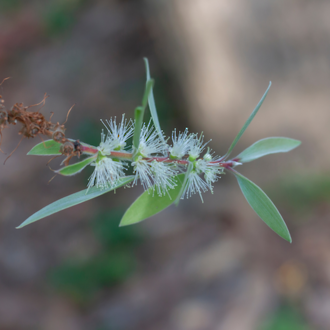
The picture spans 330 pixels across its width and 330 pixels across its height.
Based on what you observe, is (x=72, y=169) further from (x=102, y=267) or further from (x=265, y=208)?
(x=102, y=267)

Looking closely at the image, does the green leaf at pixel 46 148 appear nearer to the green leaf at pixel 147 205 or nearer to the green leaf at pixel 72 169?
the green leaf at pixel 72 169

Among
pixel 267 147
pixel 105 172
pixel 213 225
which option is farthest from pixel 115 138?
pixel 213 225

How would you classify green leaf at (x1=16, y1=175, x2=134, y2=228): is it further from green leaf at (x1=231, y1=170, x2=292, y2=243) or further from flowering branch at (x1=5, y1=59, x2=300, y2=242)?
green leaf at (x1=231, y1=170, x2=292, y2=243)

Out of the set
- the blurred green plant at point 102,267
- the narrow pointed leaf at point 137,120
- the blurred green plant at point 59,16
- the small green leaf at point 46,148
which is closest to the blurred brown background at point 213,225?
the blurred green plant at point 102,267

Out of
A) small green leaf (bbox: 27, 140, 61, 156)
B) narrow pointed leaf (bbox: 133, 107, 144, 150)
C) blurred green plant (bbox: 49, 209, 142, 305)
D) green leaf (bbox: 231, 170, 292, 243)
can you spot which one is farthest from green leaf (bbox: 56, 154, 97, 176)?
blurred green plant (bbox: 49, 209, 142, 305)

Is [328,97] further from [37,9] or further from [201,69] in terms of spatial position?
[37,9]

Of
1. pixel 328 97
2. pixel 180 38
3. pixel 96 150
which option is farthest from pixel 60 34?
pixel 96 150
